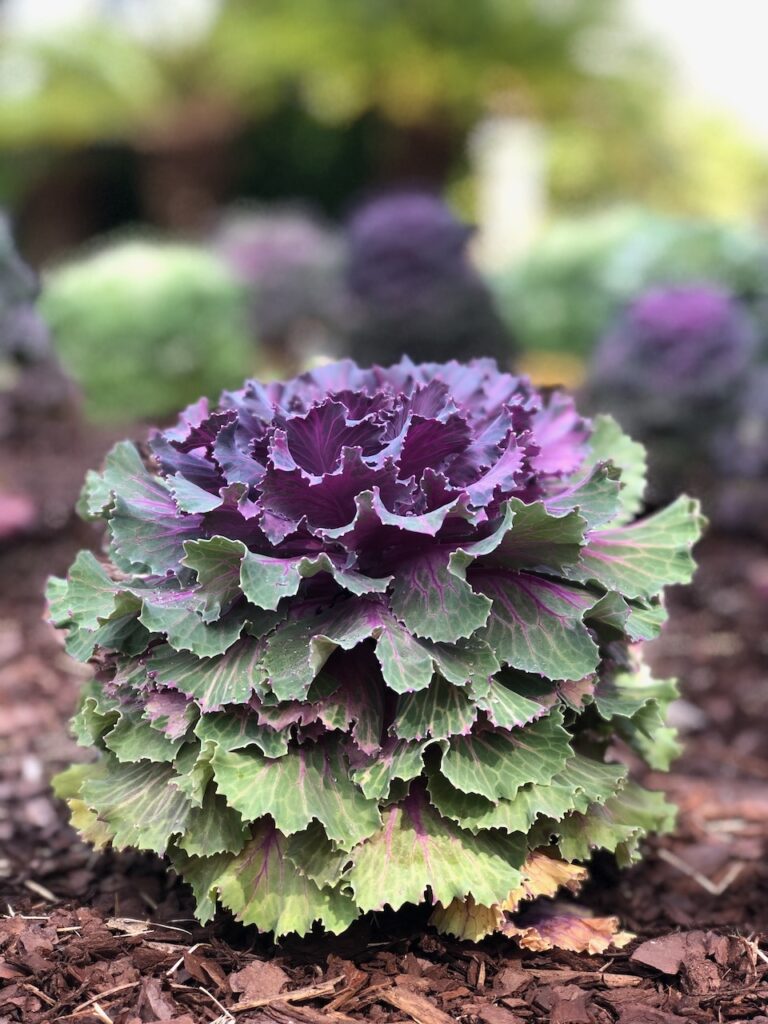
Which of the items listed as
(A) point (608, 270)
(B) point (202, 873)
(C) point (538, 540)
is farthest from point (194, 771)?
(A) point (608, 270)

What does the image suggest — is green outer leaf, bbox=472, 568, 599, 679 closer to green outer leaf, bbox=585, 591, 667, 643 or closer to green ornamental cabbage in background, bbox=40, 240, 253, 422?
green outer leaf, bbox=585, 591, 667, 643

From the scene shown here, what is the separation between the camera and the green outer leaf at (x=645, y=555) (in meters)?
1.97

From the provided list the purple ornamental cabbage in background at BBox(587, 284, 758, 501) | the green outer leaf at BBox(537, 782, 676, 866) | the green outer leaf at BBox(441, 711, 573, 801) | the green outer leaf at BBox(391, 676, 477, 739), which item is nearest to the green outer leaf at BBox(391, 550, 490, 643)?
the green outer leaf at BBox(391, 676, 477, 739)

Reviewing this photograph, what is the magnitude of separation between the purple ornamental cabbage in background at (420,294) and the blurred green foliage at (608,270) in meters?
1.37

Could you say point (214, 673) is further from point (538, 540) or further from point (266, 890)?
point (538, 540)

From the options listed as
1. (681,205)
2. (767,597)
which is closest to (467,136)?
→ (681,205)

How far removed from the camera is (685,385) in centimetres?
566

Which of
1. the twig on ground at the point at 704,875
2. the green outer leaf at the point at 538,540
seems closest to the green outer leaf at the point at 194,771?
Answer: the green outer leaf at the point at 538,540

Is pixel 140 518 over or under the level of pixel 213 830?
over

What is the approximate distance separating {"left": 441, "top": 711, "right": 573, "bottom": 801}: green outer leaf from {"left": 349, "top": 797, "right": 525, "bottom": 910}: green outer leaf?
11 cm

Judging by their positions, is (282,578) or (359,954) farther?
(359,954)

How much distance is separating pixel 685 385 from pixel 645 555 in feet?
12.6

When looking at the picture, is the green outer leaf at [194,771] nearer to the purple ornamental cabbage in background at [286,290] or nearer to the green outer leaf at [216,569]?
the green outer leaf at [216,569]

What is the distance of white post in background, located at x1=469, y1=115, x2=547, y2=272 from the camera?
16.9m
